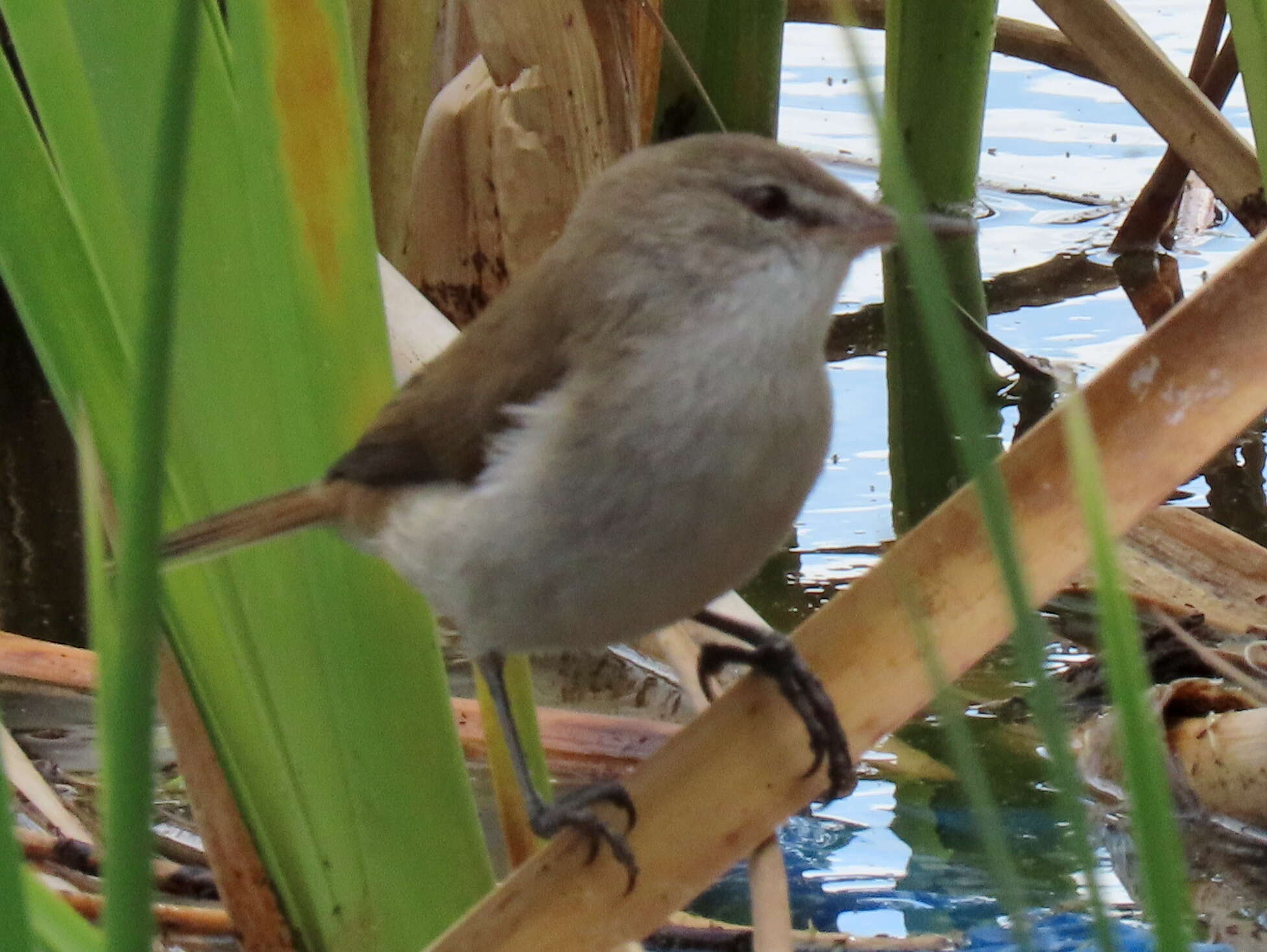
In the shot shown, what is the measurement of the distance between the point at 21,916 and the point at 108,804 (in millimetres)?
81

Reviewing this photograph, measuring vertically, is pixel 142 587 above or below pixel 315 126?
below

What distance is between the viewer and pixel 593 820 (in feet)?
3.87

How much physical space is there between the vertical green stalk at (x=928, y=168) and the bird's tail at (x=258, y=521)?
43.2 inches

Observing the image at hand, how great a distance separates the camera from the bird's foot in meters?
1.14

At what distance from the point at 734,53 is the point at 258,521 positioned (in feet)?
3.72

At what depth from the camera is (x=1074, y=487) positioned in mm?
1035

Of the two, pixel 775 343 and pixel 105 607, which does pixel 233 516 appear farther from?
pixel 105 607

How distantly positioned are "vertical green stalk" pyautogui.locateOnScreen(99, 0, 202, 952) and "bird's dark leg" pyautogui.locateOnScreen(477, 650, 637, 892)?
643 mm

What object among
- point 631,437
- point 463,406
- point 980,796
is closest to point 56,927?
point 980,796

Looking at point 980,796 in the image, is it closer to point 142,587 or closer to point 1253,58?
point 142,587

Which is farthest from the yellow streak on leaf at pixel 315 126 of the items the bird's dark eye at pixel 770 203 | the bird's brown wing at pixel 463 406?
the bird's dark eye at pixel 770 203

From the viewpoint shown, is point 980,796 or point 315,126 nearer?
point 980,796

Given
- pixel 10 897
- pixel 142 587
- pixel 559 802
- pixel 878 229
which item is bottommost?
pixel 559 802

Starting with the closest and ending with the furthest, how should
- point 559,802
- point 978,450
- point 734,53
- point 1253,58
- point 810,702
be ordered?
1. point 978,450
2. point 1253,58
3. point 810,702
4. point 559,802
5. point 734,53
